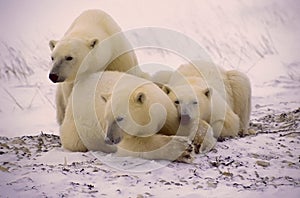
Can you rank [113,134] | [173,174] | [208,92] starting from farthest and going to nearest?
[208,92]
[113,134]
[173,174]

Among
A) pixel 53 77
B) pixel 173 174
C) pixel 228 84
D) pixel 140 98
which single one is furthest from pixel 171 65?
pixel 173 174

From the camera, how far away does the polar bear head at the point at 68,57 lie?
385 centimetres

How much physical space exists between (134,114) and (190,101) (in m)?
0.58

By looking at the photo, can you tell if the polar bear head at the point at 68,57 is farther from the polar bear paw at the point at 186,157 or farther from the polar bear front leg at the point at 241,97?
the polar bear front leg at the point at 241,97

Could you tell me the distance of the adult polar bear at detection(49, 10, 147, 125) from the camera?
389cm

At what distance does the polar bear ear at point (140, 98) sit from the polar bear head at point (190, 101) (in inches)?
14.0

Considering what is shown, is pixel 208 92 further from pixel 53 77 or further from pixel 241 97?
pixel 53 77

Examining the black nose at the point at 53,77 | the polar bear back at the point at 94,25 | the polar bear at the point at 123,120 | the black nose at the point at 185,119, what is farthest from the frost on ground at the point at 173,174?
the polar bear back at the point at 94,25

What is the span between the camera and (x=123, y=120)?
317cm

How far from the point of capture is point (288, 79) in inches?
258

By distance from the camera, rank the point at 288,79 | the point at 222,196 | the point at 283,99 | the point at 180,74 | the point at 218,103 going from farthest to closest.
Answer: the point at 288,79 < the point at 283,99 < the point at 180,74 < the point at 218,103 < the point at 222,196

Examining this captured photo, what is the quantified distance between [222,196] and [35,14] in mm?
5974

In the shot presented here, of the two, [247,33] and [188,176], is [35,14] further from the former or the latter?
[188,176]

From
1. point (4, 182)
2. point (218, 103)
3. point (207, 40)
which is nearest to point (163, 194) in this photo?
point (4, 182)
